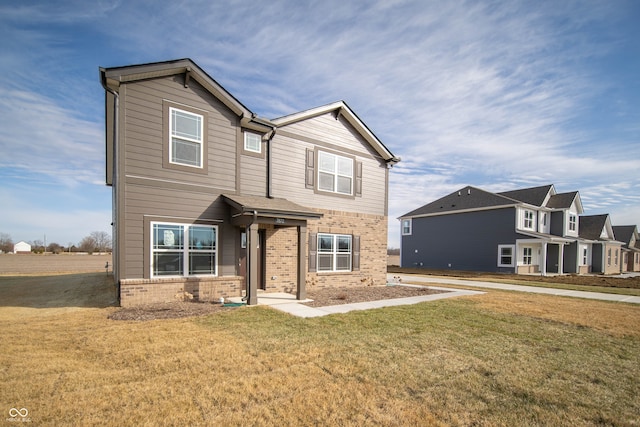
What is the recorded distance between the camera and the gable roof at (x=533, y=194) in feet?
93.7

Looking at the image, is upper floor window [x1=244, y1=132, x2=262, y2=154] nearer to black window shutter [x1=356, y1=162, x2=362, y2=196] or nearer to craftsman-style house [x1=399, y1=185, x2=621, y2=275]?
black window shutter [x1=356, y1=162, x2=362, y2=196]

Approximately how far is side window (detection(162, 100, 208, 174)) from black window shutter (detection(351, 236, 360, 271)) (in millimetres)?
7202

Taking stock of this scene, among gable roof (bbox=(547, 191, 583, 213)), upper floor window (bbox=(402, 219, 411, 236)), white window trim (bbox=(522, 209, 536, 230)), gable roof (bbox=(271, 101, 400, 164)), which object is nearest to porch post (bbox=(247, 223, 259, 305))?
gable roof (bbox=(271, 101, 400, 164))

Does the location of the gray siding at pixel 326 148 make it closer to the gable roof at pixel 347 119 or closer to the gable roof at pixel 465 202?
the gable roof at pixel 347 119

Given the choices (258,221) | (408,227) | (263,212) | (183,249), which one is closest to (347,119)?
(263,212)

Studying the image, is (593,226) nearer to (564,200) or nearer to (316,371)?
(564,200)

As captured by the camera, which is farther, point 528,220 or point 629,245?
point 629,245

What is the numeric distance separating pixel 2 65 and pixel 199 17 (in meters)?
7.05

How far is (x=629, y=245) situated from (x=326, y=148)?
4644 cm

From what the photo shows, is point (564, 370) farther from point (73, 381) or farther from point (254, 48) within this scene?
point (254, 48)

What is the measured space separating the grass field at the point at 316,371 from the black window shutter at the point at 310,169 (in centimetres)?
613

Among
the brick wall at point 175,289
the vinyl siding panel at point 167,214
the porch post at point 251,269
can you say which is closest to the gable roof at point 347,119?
the vinyl siding panel at point 167,214

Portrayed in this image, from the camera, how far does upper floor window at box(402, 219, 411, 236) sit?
112 feet

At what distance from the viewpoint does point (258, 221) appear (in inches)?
379
